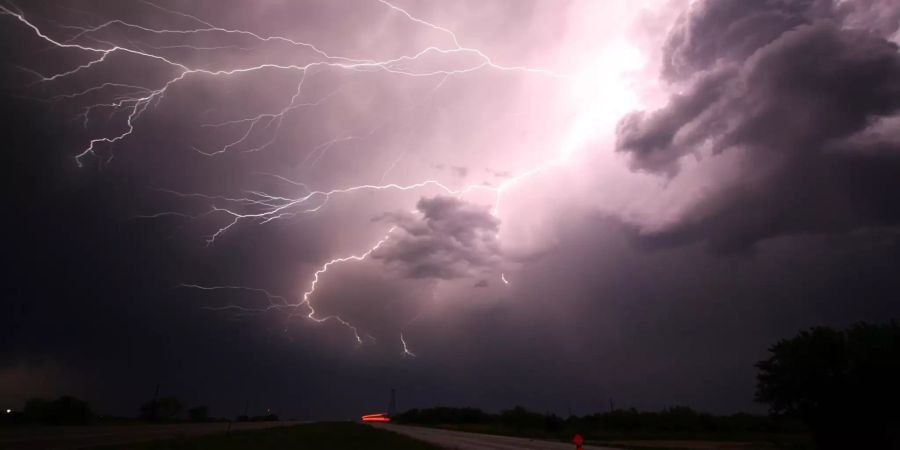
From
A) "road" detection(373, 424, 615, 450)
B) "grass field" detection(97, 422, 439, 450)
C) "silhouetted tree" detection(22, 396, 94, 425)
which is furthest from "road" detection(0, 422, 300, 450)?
"silhouetted tree" detection(22, 396, 94, 425)

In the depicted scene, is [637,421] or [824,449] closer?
[824,449]

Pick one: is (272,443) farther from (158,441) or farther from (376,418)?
(376,418)

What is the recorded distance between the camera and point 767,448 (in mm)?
30578

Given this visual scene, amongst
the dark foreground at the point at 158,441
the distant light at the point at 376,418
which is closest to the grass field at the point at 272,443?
the dark foreground at the point at 158,441

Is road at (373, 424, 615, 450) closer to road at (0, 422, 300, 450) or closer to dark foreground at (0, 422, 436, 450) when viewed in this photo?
dark foreground at (0, 422, 436, 450)

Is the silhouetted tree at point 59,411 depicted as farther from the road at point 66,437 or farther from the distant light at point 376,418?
the distant light at point 376,418

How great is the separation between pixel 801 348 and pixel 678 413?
113 feet

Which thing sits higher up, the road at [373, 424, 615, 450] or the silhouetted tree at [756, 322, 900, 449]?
the silhouetted tree at [756, 322, 900, 449]

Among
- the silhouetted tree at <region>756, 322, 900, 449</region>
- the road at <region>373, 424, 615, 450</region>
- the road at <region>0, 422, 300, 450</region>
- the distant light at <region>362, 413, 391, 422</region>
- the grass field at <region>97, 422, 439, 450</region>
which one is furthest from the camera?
the distant light at <region>362, 413, 391, 422</region>

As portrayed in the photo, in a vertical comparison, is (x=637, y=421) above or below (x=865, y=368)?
below

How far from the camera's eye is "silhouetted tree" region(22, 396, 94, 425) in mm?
50250

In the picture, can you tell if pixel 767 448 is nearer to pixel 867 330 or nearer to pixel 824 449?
pixel 867 330

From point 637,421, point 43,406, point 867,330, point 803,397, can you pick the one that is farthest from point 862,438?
point 43,406

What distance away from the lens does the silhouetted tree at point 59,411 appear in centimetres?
5025
